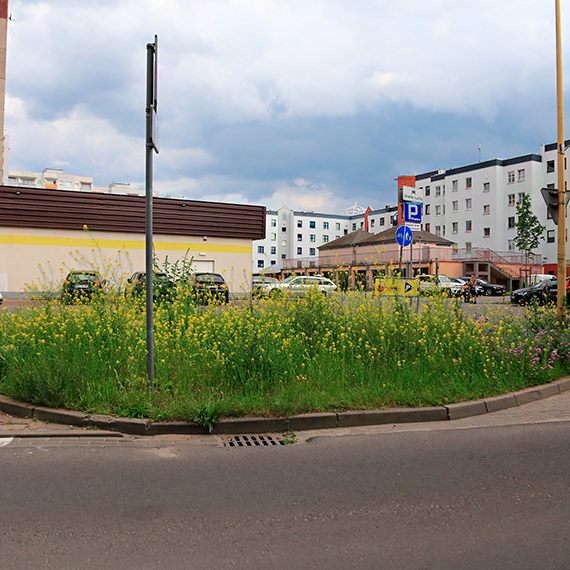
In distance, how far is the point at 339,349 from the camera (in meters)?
8.11

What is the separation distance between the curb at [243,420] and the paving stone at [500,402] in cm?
2

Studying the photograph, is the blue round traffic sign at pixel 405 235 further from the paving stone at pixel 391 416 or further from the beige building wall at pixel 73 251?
the beige building wall at pixel 73 251

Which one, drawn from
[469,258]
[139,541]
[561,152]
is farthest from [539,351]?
[469,258]

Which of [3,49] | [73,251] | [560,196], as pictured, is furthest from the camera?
[3,49]

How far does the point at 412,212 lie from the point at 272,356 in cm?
809

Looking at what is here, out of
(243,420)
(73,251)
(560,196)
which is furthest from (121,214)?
(243,420)

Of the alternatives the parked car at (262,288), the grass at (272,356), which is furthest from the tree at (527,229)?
the parked car at (262,288)

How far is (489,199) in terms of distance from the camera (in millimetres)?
73125

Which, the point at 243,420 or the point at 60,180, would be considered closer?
the point at 243,420

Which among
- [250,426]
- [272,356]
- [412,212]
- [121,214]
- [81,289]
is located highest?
[121,214]

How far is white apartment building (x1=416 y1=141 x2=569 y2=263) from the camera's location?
6794 cm

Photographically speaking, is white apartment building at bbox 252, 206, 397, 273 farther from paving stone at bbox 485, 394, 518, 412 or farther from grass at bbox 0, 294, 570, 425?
paving stone at bbox 485, 394, 518, 412

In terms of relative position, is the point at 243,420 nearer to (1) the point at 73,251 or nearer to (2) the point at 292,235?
(1) the point at 73,251

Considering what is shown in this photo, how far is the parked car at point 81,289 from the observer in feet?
29.7
